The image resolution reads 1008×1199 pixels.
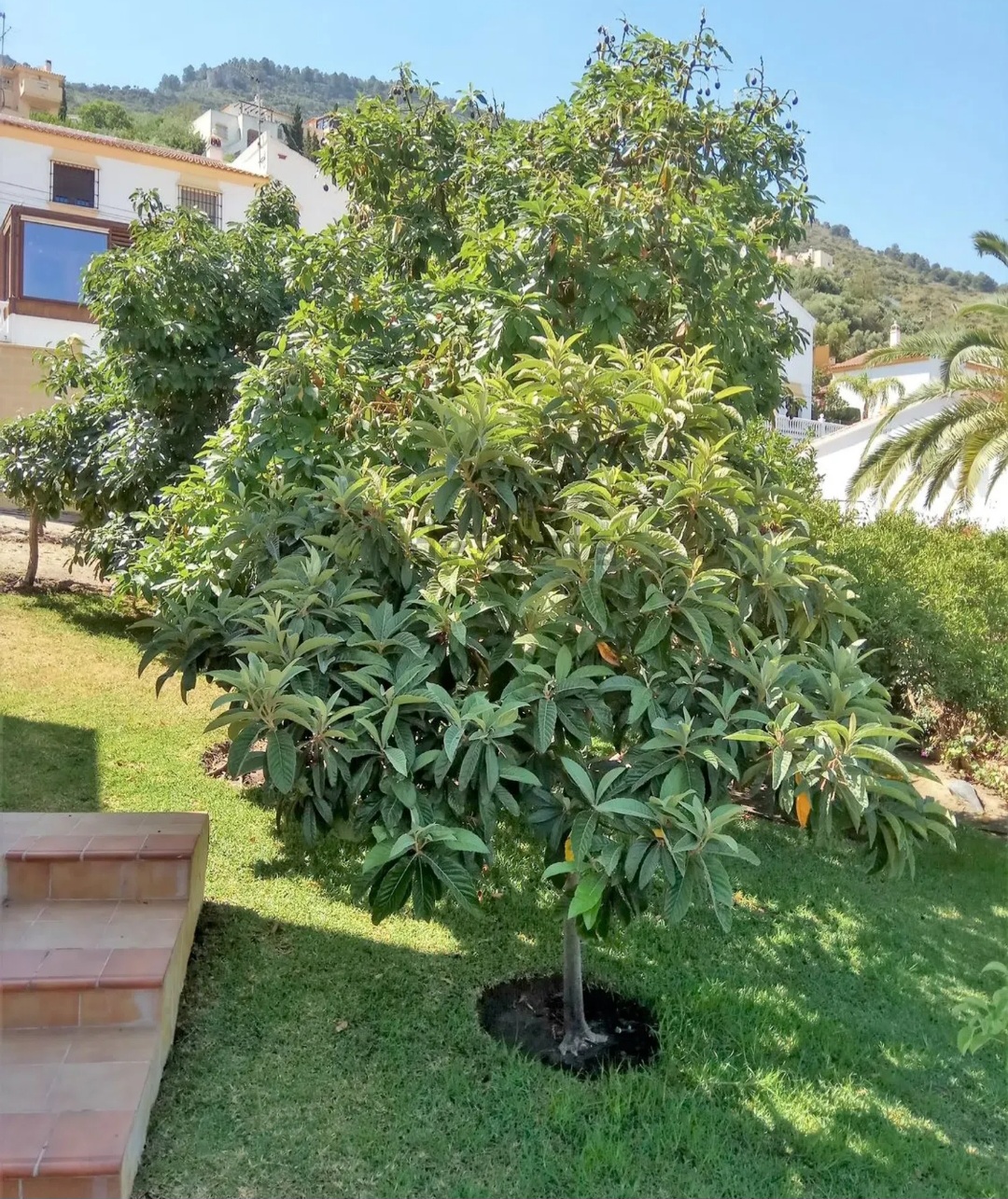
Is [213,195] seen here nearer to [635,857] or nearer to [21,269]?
[21,269]

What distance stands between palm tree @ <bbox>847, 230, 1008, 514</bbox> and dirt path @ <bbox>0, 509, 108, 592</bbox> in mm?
8673

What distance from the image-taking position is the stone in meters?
6.38

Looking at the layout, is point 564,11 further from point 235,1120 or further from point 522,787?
point 235,1120

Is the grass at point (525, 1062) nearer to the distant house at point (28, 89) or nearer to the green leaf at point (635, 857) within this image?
the green leaf at point (635, 857)

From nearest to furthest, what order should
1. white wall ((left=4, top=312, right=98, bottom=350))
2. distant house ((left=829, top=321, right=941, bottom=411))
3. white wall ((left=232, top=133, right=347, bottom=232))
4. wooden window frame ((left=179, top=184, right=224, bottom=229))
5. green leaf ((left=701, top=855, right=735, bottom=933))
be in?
1. green leaf ((left=701, top=855, right=735, bottom=933))
2. white wall ((left=232, top=133, right=347, bottom=232))
3. wooden window frame ((left=179, top=184, right=224, bottom=229))
4. white wall ((left=4, top=312, right=98, bottom=350))
5. distant house ((left=829, top=321, right=941, bottom=411))

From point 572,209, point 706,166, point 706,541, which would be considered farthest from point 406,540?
point 706,166

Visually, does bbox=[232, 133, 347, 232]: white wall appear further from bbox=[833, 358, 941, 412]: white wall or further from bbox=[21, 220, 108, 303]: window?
bbox=[833, 358, 941, 412]: white wall

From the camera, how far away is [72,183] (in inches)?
283

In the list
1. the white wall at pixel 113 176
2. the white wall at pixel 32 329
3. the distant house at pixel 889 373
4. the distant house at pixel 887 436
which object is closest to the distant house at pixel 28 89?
the white wall at pixel 113 176

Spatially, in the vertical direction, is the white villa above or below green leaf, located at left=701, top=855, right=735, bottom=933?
above

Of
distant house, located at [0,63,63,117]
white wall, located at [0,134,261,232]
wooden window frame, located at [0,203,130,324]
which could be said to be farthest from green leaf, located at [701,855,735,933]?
wooden window frame, located at [0,203,130,324]

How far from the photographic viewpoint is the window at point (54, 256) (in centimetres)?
1034

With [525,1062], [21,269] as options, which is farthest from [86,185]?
[525,1062]

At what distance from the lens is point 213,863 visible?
4.03 m
